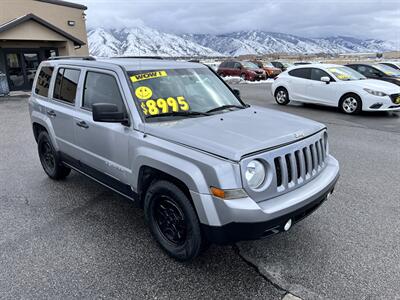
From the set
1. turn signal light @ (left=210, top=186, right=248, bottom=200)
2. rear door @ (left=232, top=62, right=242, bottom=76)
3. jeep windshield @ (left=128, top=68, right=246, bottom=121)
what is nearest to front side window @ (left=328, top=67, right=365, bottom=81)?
jeep windshield @ (left=128, top=68, right=246, bottom=121)

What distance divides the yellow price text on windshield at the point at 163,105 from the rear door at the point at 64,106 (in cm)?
135

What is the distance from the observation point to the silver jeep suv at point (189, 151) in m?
2.55

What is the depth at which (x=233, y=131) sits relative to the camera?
294 centimetres

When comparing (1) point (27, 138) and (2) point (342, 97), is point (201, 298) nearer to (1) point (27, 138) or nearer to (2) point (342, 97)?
(1) point (27, 138)

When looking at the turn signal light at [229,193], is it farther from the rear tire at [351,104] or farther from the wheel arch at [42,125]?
the rear tire at [351,104]

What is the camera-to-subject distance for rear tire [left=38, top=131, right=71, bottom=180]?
16.1 feet

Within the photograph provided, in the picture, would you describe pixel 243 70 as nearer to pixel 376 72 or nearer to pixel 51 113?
pixel 376 72

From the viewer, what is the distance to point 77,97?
4090 millimetres

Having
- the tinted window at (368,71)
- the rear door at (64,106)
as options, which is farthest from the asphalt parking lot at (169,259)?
the tinted window at (368,71)

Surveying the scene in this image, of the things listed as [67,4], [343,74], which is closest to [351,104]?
[343,74]

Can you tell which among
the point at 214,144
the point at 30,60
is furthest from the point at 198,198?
the point at 30,60

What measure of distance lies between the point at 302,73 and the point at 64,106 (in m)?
9.91

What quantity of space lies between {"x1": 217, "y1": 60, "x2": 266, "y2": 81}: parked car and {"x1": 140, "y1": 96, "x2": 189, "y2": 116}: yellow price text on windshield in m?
23.0

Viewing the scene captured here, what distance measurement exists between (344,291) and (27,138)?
782 centimetres
